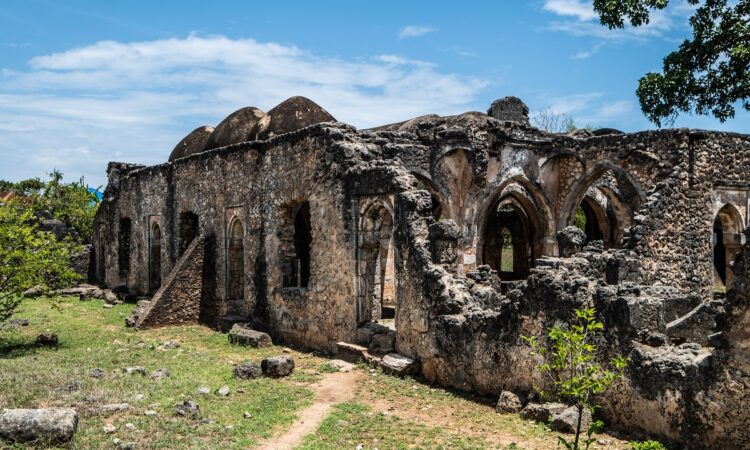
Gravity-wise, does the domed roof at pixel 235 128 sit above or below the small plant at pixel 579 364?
above

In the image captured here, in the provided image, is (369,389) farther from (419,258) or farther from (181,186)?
(181,186)

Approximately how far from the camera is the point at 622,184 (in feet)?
56.1

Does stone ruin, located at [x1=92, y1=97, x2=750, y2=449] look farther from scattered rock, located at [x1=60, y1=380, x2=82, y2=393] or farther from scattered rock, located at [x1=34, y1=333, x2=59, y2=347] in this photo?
scattered rock, located at [x1=60, y1=380, x2=82, y2=393]

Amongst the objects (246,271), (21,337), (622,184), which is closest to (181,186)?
(246,271)

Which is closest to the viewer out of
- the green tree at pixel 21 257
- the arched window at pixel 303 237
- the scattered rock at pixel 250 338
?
the green tree at pixel 21 257

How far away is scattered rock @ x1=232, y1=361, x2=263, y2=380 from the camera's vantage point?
9.48 meters

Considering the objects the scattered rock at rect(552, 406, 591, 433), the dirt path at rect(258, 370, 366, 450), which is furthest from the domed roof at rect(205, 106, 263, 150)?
the scattered rock at rect(552, 406, 591, 433)

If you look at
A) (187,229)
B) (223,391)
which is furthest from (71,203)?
(223,391)

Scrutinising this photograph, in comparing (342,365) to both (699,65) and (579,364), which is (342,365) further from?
(699,65)

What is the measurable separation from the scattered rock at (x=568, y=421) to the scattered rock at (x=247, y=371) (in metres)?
4.58

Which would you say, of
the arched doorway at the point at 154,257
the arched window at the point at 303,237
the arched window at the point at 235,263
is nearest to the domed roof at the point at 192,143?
the arched doorway at the point at 154,257

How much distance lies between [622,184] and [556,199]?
233cm

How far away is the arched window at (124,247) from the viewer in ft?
74.0

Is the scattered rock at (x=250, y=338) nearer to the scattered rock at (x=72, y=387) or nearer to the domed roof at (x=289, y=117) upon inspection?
the scattered rock at (x=72, y=387)
